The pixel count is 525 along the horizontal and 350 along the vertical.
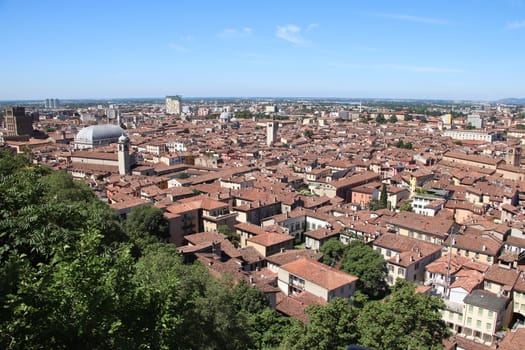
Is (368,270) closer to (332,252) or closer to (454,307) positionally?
(332,252)

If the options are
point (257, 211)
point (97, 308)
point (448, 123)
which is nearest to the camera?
point (97, 308)

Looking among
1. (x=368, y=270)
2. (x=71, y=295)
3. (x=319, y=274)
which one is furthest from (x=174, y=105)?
(x=71, y=295)

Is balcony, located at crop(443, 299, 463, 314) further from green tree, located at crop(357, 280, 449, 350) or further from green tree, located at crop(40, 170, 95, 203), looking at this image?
green tree, located at crop(40, 170, 95, 203)

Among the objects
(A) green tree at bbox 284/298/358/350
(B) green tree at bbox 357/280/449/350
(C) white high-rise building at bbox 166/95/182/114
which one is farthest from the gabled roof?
(C) white high-rise building at bbox 166/95/182/114

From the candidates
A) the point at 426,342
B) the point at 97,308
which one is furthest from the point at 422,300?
the point at 97,308

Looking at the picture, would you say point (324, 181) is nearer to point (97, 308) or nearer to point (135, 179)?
point (135, 179)

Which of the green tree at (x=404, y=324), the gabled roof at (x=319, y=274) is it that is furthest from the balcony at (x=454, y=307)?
the green tree at (x=404, y=324)

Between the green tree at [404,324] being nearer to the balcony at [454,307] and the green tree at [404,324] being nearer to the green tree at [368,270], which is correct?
the balcony at [454,307]
